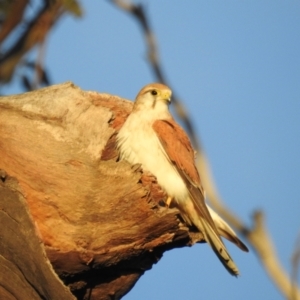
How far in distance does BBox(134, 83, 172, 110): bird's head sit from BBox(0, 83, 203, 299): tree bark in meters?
0.83

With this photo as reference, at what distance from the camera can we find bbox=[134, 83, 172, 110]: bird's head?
5637 mm

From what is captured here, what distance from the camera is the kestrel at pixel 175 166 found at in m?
4.88

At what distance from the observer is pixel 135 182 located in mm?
4383

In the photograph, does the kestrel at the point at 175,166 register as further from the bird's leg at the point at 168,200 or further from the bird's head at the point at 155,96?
the bird's head at the point at 155,96

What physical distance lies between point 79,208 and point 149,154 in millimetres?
857

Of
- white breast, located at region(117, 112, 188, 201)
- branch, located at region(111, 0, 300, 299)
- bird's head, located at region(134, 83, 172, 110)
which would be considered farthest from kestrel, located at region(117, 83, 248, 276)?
branch, located at region(111, 0, 300, 299)

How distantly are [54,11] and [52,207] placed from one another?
2.05 meters

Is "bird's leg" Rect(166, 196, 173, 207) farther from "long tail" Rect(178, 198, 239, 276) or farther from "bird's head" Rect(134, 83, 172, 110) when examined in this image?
"bird's head" Rect(134, 83, 172, 110)

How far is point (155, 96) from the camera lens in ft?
19.0

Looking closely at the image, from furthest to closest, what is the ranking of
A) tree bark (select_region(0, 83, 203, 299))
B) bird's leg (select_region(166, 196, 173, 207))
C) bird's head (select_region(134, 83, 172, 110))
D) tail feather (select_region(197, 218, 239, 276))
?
bird's head (select_region(134, 83, 172, 110)), bird's leg (select_region(166, 196, 173, 207)), tail feather (select_region(197, 218, 239, 276)), tree bark (select_region(0, 83, 203, 299))

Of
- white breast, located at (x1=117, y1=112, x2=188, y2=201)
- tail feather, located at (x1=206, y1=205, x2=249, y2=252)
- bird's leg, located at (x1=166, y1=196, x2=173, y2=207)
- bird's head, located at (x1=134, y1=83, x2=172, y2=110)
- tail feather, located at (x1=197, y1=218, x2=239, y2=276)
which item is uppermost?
bird's head, located at (x1=134, y1=83, x2=172, y2=110)

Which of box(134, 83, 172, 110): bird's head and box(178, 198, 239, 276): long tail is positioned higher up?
box(134, 83, 172, 110): bird's head

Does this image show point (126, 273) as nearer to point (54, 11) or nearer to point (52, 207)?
point (52, 207)

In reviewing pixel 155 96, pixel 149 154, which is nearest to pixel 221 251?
pixel 149 154
